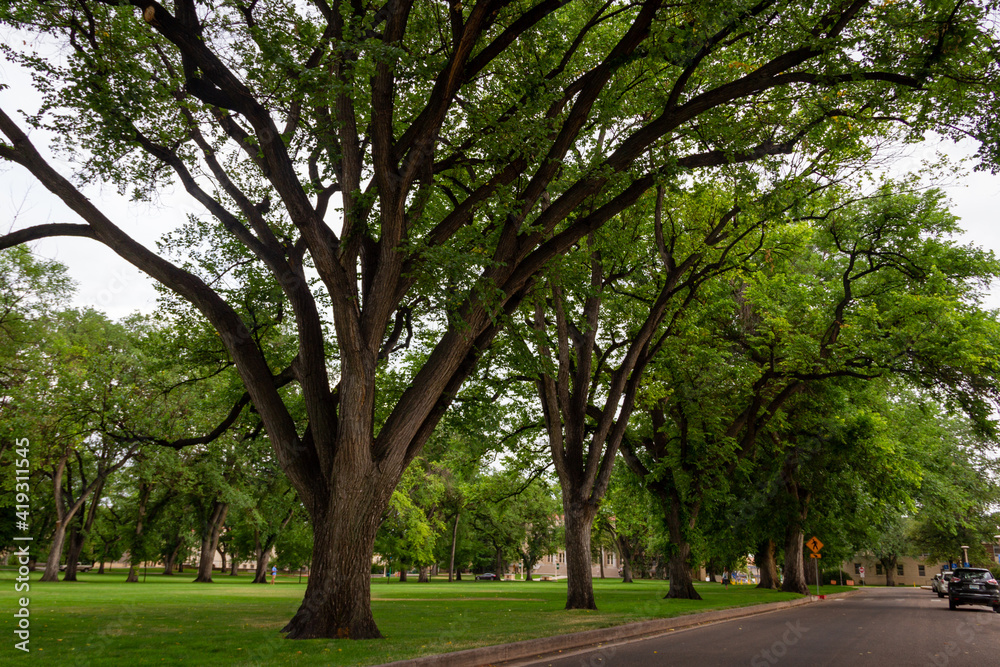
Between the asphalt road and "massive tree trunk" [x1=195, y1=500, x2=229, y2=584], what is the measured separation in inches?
1475

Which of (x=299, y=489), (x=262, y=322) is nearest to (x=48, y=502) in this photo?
(x=262, y=322)

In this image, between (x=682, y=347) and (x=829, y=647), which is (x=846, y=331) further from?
(x=829, y=647)

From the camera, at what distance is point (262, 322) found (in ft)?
46.3

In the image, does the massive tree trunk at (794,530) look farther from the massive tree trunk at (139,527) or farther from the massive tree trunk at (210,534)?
the massive tree trunk at (139,527)

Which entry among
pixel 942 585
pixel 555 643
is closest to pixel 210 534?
pixel 555 643

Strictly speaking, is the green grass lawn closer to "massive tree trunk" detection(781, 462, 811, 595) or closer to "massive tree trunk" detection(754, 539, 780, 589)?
"massive tree trunk" detection(781, 462, 811, 595)

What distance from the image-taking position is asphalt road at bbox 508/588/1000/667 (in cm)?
898

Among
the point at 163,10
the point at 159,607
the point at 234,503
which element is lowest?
the point at 159,607

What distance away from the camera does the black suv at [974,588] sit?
2309 centimetres

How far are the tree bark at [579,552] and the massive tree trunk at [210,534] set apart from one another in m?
33.4

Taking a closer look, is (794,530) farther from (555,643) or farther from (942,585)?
(555,643)

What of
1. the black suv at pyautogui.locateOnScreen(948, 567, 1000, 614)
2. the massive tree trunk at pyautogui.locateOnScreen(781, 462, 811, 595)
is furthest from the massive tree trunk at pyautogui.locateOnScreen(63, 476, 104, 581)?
the black suv at pyautogui.locateOnScreen(948, 567, 1000, 614)

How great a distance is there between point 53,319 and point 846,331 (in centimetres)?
3522

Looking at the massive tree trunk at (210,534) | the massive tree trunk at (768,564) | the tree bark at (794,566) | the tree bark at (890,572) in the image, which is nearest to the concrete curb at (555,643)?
the tree bark at (794,566)
